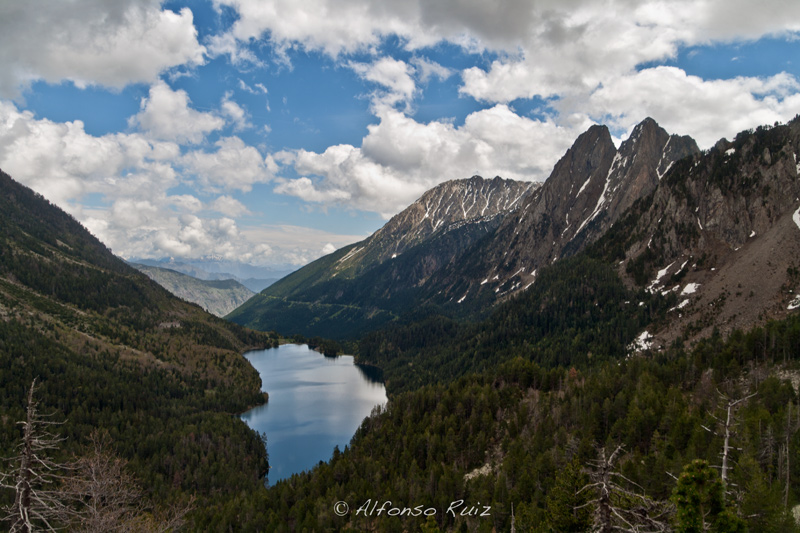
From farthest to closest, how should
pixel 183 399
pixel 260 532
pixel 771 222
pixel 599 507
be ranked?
pixel 183 399 → pixel 771 222 → pixel 260 532 → pixel 599 507

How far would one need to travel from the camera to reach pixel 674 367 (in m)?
108

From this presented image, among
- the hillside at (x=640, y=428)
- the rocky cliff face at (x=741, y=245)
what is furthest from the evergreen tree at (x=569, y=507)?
the rocky cliff face at (x=741, y=245)

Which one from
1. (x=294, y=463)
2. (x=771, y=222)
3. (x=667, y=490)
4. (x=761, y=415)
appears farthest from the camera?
(x=771, y=222)

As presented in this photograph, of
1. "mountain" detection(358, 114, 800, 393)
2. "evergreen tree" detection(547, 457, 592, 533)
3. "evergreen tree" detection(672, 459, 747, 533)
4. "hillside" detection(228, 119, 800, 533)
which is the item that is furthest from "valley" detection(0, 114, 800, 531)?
"mountain" detection(358, 114, 800, 393)

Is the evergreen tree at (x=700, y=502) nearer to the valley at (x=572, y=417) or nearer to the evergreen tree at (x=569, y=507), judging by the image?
the valley at (x=572, y=417)

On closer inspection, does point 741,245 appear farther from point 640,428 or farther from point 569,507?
point 569,507

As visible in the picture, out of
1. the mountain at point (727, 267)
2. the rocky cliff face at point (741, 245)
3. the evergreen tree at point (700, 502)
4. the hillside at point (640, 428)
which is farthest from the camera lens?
the mountain at point (727, 267)

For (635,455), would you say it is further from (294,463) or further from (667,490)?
(294,463)

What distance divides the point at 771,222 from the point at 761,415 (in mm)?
133791

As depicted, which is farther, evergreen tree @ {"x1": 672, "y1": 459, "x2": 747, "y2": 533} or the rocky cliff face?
the rocky cliff face

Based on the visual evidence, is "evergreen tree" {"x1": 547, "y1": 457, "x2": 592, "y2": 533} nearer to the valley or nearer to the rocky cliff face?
the valley

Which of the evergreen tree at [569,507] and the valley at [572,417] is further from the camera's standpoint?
the valley at [572,417]

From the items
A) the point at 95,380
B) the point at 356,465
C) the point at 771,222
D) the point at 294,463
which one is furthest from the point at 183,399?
the point at 771,222

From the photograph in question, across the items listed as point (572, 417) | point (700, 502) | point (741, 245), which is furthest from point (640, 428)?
point (741, 245)
